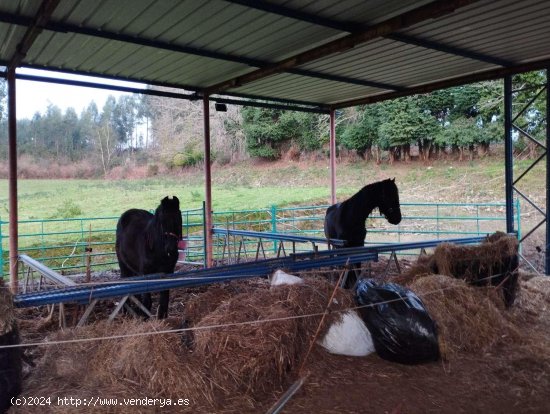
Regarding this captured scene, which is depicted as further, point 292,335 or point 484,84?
point 484,84

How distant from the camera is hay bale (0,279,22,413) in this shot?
2.42m

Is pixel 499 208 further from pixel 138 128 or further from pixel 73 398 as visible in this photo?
pixel 138 128

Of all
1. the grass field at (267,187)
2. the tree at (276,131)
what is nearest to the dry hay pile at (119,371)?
the grass field at (267,187)

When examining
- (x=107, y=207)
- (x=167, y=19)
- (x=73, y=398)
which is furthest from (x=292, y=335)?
(x=107, y=207)

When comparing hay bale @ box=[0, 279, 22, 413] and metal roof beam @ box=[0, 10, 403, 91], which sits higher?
metal roof beam @ box=[0, 10, 403, 91]

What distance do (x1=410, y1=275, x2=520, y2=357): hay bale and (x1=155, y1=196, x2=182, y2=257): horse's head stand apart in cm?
261

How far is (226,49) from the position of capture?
5875 mm

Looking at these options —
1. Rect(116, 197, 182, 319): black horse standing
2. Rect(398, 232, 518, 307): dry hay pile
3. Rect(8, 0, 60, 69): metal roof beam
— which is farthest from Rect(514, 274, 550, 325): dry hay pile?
Rect(8, 0, 60, 69): metal roof beam

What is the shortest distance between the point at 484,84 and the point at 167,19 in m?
21.0

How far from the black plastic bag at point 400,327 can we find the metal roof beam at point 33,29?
4037 mm

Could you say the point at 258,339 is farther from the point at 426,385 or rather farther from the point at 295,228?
the point at 295,228

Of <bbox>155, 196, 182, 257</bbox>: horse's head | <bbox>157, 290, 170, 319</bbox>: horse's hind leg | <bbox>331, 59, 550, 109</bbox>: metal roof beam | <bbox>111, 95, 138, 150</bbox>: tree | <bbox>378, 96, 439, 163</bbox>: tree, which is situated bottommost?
<bbox>157, 290, 170, 319</bbox>: horse's hind leg

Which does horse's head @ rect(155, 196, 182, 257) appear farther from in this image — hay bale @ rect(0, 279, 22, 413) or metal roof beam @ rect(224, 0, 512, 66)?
metal roof beam @ rect(224, 0, 512, 66)

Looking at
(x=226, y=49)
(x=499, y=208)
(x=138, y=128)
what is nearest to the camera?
(x=226, y=49)
